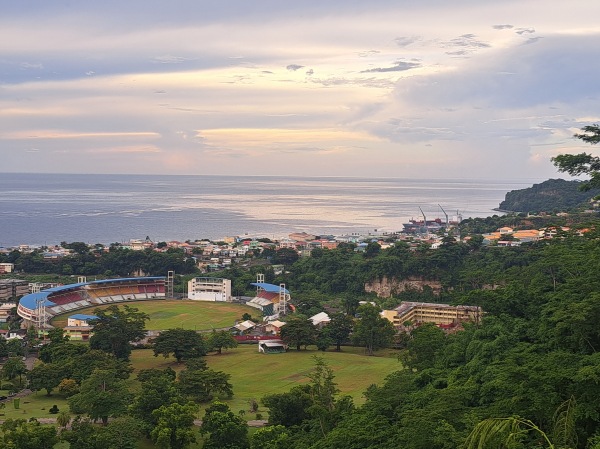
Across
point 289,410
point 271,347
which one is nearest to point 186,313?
point 271,347

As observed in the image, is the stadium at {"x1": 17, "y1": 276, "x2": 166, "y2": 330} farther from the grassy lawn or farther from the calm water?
the calm water

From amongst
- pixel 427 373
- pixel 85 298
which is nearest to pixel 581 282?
pixel 427 373

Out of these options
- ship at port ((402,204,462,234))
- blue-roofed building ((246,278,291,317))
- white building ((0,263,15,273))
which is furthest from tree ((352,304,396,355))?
ship at port ((402,204,462,234))

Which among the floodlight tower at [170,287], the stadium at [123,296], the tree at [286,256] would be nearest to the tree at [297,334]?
the stadium at [123,296]

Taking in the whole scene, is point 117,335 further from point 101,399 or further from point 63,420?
point 63,420

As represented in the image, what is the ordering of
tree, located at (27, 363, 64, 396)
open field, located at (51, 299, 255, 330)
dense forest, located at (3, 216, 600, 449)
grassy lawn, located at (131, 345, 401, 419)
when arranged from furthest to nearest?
open field, located at (51, 299, 255, 330)
grassy lawn, located at (131, 345, 401, 419)
tree, located at (27, 363, 64, 396)
dense forest, located at (3, 216, 600, 449)

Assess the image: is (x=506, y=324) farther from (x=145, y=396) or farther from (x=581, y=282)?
(x=145, y=396)

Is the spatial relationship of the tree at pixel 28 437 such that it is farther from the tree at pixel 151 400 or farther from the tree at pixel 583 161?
the tree at pixel 583 161
